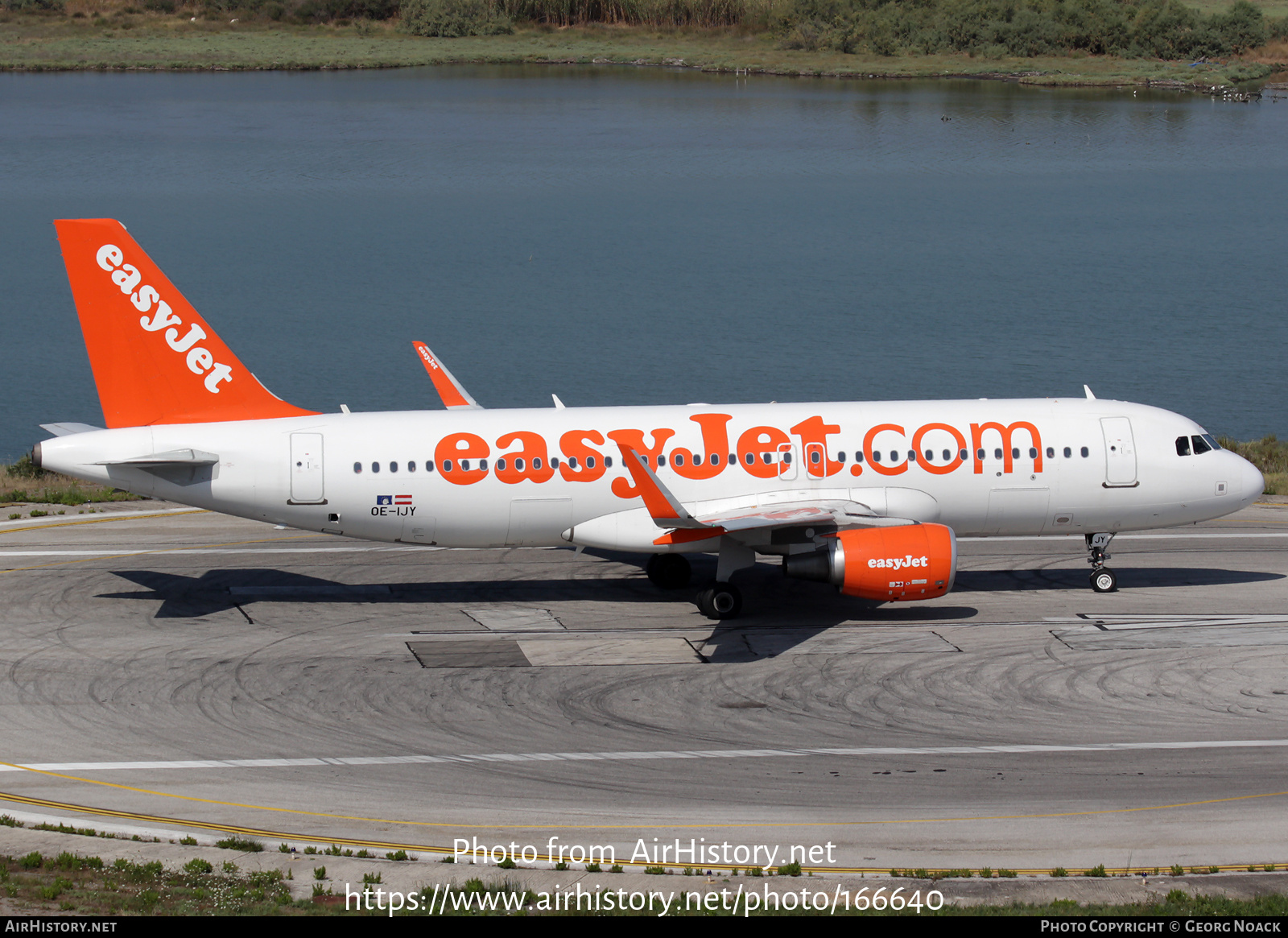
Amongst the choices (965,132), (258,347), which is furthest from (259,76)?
(258,347)

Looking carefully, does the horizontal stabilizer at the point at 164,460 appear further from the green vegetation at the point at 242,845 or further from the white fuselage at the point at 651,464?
the green vegetation at the point at 242,845

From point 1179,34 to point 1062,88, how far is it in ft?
67.4

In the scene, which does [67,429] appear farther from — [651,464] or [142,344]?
[651,464]

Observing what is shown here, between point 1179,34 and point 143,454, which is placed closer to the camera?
point 143,454

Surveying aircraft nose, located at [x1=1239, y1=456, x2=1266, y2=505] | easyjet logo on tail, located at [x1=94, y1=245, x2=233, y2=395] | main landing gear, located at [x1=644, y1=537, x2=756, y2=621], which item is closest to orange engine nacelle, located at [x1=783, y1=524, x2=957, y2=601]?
main landing gear, located at [x1=644, y1=537, x2=756, y2=621]

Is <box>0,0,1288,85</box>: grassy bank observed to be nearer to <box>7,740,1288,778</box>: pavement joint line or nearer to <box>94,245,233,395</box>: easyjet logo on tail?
<box>94,245,233,395</box>: easyjet logo on tail

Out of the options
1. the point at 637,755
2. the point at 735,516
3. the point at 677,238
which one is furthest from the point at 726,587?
the point at 677,238

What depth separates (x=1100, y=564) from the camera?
128 feet

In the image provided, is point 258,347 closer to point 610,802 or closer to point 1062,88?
point 610,802

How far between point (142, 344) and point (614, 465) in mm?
12201

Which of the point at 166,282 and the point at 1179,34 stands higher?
the point at 1179,34

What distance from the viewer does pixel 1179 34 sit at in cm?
16938

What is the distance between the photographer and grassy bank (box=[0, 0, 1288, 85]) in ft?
547

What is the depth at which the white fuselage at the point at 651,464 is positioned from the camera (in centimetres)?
3572
